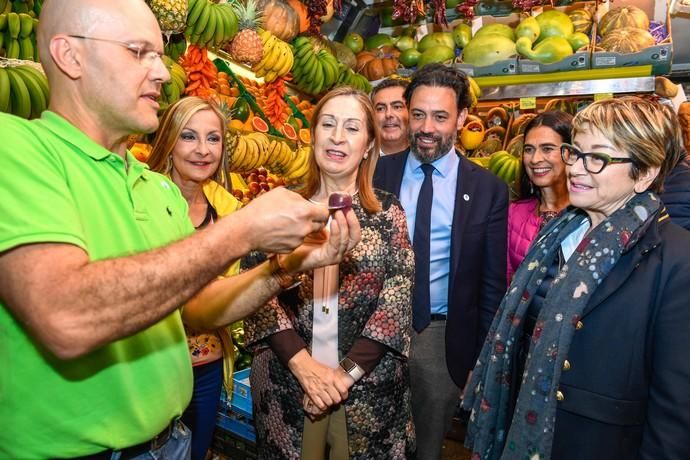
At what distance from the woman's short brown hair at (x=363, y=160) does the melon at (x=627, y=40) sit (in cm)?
315

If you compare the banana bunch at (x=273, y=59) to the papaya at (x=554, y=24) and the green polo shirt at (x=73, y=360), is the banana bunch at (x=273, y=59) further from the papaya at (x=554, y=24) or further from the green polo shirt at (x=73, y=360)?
the green polo shirt at (x=73, y=360)

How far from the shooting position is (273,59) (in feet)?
12.9

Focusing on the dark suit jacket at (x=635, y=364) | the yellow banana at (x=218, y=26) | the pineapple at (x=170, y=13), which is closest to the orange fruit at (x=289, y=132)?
the yellow banana at (x=218, y=26)

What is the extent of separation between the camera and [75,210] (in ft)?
3.16

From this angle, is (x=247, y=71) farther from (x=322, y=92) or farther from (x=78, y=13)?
(x=78, y=13)

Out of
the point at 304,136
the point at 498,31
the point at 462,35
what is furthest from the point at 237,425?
the point at 462,35

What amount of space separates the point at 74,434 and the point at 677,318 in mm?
1574

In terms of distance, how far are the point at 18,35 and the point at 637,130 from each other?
254cm

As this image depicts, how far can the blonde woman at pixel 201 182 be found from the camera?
2369 mm

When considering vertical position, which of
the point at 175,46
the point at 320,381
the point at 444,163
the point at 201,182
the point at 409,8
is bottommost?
the point at 320,381

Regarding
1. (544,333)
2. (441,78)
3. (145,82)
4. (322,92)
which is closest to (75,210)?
(145,82)

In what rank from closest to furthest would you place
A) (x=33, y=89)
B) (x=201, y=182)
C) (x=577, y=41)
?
(x=33, y=89) < (x=201, y=182) < (x=577, y=41)

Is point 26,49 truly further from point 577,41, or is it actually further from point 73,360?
point 577,41

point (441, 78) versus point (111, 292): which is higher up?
point (441, 78)
